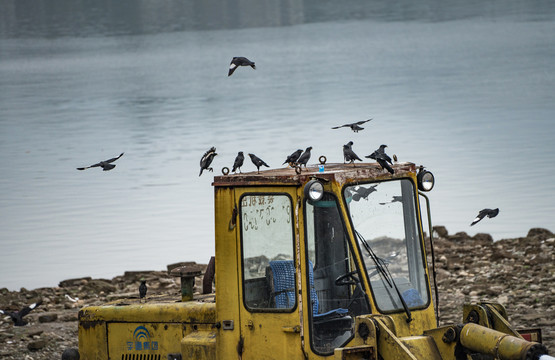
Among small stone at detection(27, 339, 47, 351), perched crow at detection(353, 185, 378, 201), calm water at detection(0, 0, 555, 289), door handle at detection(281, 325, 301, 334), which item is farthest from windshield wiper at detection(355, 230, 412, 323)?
calm water at detection(0, 0, 555, 289)

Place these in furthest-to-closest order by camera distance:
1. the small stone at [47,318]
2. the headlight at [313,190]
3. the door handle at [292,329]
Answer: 1. the small stone at [47,318]
2. the door handle at [292,329]
3. the headlight at [313,190]

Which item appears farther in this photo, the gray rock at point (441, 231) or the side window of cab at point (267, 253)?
the gray rock at point (441, 231)

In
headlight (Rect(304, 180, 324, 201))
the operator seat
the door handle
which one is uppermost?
headlight (Rect(304, 180, 324, 201))

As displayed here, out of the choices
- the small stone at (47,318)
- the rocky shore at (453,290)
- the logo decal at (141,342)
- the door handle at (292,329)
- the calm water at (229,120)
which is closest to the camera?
the door handle at (292,329)

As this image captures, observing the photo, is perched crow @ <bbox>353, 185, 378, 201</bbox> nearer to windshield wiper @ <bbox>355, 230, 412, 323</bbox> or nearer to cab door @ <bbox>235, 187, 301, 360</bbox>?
windshield wiper @ <bbox>355, 230, 412, 323</bbox>

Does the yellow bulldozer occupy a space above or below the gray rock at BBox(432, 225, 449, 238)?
below

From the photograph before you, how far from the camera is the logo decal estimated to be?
27.8 ft

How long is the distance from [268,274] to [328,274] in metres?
0.44

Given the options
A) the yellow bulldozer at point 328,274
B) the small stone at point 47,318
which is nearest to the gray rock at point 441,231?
the small stone at point 47,318

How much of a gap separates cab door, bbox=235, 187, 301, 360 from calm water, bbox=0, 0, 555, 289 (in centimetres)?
1060

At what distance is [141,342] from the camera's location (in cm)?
854

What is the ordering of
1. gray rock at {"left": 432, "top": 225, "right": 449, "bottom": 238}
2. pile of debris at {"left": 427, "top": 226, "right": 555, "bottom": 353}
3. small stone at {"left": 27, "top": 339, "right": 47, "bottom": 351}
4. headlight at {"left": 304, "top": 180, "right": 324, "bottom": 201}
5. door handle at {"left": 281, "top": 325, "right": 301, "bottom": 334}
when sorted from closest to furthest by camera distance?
headlight at {"left": 304, "top": 180, "right": 324, "bottom": 201} < door handle at {"left": 281, "top": 325, "right": 301, "bottom": 334} < small stone at {"left": 27, "top": 339, "right": 47, "bottom": 351} < pile of debris at {"left": 427, "top": 226, "right": 555, "bottom": 353} < gray rock at {"left": 432, "top": 225, "right": 449, "bottom": 238}

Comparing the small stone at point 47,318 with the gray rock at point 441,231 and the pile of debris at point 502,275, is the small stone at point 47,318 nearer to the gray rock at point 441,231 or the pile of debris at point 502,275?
the pile of debris at point 502,275

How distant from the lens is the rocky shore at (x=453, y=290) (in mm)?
12711
